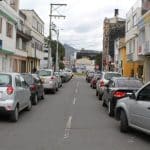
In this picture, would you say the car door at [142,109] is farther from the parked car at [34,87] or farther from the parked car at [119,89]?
the parked car at [34,87]

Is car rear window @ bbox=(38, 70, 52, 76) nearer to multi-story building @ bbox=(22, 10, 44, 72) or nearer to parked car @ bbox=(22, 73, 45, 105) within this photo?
parked car @ bbox=(22, 73, 45, 105)

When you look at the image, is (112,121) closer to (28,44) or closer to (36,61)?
(28,44)

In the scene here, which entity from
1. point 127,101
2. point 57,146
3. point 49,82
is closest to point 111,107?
point 127,101

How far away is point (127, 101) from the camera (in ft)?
39.1

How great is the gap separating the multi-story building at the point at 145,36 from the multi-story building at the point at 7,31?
1349cm

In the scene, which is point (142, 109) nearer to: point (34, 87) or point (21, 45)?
point (34, 87)

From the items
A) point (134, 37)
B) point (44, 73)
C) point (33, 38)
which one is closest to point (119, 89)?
point (44, 73)

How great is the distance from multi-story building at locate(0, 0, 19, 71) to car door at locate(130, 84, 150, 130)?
2870cm

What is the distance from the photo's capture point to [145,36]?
45.8 metres

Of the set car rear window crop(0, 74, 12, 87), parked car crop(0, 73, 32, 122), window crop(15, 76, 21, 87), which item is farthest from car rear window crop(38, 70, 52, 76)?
car rear window crop(0, 74, 12, 87)

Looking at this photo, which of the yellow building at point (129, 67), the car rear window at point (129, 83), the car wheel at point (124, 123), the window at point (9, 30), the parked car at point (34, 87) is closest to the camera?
the car wheel at point (124, 123)

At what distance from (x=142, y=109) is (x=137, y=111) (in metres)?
0.32

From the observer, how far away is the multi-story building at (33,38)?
63287mm

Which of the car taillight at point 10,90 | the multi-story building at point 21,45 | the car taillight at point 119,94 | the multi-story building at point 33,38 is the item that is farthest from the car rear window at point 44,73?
the multi-story building at point 33,38
